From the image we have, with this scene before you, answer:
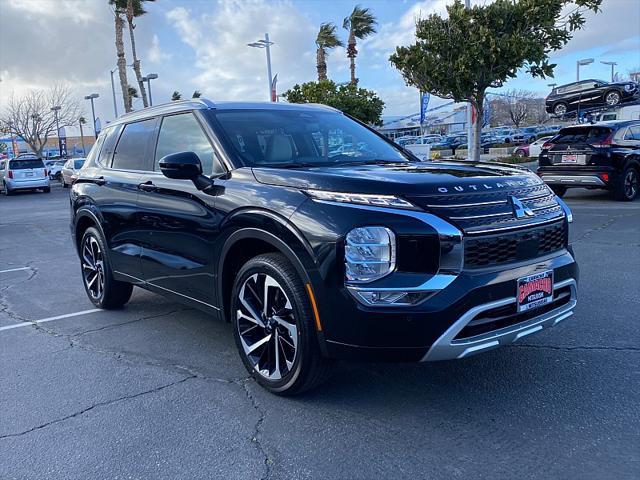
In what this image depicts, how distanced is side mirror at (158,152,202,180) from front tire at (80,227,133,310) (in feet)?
6.41

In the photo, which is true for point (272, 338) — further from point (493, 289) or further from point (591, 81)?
point (591, 81)

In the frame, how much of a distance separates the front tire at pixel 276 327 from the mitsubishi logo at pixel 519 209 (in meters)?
1.31

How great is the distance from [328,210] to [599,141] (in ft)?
36.7

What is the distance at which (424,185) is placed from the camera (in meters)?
3.20

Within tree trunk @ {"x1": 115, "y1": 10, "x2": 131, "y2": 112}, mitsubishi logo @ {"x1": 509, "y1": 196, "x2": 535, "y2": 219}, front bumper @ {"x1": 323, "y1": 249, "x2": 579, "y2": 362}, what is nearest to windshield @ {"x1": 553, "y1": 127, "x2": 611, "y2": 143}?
mitsubishi logo @ {"x1": 509, "y1": 196, "x2": 535, "y2": 219}

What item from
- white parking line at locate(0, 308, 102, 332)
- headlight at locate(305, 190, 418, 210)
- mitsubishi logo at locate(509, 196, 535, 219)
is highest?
headlight at locate(305, 190, 418, 210)

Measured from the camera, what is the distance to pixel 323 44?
33812mm

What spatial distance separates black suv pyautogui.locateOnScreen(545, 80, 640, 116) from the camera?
87.1ft

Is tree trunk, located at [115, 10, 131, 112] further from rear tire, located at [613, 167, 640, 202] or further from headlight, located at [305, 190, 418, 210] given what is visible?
headlight, located at [305, 190, 418, 210]

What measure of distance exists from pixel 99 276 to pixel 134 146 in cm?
146

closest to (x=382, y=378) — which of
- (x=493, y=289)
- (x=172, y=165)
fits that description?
(x=493, y=289)

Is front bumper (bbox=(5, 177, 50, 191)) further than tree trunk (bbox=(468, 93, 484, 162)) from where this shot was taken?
Yes

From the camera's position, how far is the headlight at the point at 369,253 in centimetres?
301

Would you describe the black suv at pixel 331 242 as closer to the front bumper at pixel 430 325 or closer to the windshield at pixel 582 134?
the front bumper at pixel 430 325
